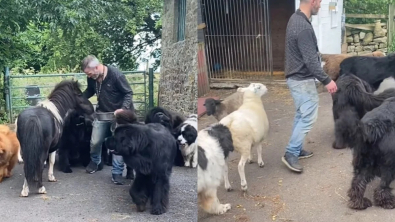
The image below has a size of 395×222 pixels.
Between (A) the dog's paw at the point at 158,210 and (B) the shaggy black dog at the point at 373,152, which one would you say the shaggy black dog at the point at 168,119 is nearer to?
(A) the dog's paw at the point at 158,210

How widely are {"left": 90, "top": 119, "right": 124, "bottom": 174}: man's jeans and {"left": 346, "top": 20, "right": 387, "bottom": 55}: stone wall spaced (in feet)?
3.05

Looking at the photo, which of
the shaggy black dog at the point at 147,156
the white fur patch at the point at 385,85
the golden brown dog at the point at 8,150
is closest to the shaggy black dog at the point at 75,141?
the shaggy black dog at the point at 147,156

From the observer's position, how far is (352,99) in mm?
1683

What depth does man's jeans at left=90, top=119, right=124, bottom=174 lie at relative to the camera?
1956 millimetres

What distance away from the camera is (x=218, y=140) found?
171cm

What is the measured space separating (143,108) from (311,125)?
23.4 inches

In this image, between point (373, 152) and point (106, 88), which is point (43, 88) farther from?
point (373, 152)

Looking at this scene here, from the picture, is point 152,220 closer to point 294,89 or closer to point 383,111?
point 294,89

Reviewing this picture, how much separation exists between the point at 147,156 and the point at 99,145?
0.20m

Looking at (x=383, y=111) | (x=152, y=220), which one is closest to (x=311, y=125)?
(x=383, y=111)

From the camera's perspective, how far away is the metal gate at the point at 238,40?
1.63 meters

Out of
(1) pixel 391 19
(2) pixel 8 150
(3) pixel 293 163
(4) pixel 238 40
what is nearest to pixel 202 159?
(3) pixel 293 163

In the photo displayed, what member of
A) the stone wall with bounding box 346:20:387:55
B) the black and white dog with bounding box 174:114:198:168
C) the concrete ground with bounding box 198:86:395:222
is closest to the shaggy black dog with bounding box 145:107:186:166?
the black and white dog with bounding box 174:114:198:168

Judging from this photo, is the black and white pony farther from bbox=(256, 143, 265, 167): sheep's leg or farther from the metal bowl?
bbox=(256, 143, 265, 167): sheep's leg
